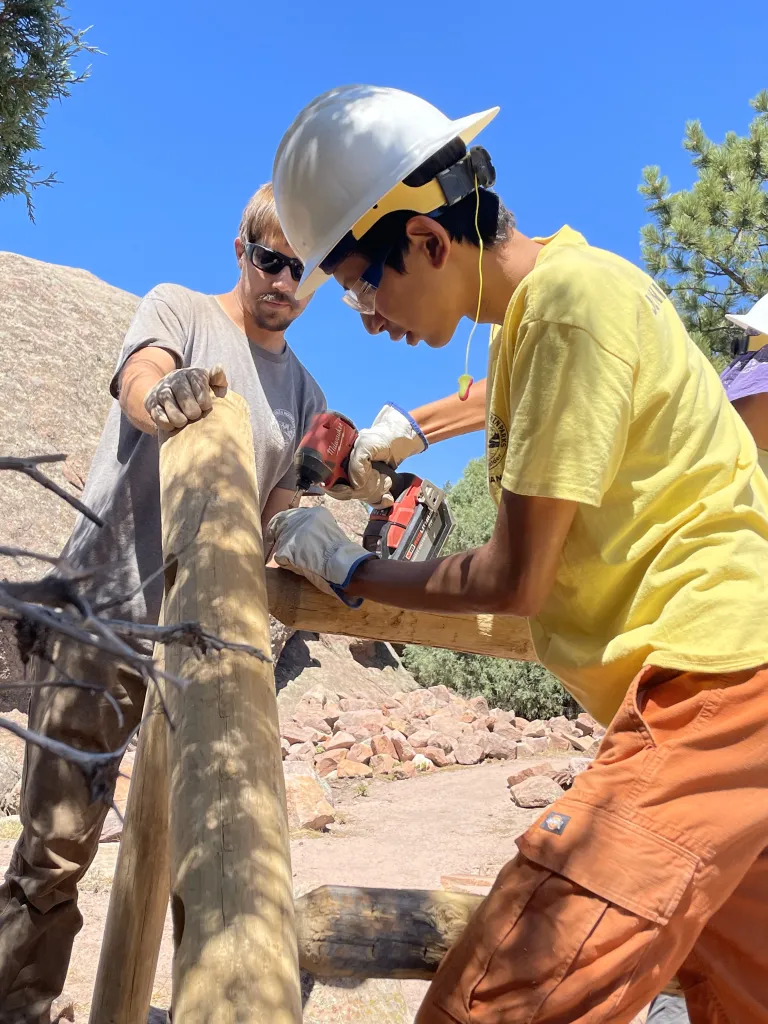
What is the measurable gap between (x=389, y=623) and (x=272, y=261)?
1.30 m

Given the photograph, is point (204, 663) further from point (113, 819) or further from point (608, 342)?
point (113, 819)

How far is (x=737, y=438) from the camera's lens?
67.2 inches

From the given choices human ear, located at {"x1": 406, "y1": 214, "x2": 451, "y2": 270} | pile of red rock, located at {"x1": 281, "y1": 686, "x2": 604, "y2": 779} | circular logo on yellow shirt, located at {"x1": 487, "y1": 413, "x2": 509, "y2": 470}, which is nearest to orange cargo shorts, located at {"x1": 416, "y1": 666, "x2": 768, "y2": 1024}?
circular logo on yellow shirt, located at {"x1": 487, "y1": 413, "x2": 509, "y2": 470}

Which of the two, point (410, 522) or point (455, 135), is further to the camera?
point (410, 522)

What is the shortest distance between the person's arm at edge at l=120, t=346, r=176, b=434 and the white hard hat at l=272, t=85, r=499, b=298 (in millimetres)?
764

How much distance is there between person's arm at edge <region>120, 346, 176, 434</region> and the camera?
8.29 ft

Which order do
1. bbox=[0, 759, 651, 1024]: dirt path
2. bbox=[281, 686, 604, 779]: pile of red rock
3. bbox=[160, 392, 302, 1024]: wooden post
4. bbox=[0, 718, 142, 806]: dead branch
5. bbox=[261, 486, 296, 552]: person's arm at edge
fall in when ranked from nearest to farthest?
bbox=[0, 718, 142, 806]: dead branch → bbox=[160, 392, 302, 1024]: wooden post → bbox=[261, 486, 296, 552]: person's arm at edge → bbox=[0, 759, 651, 1024]: dirt path → bbox=[281, 686, 604, 779]: pile of red rock

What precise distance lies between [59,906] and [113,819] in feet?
8.78

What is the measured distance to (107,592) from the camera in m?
2.82

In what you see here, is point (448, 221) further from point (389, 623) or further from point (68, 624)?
point (68, 624)

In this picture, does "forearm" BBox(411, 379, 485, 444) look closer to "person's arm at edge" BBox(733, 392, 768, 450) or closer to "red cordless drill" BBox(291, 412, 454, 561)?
"red cordless drill" BBox(291, 412, 454, 561)

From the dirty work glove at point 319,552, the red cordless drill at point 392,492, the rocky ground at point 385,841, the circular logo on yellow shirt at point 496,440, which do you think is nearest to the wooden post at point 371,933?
the dirty work glove at point 319,552

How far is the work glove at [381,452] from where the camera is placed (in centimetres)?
264

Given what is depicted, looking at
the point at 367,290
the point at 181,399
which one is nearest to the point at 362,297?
the point at 367,290
